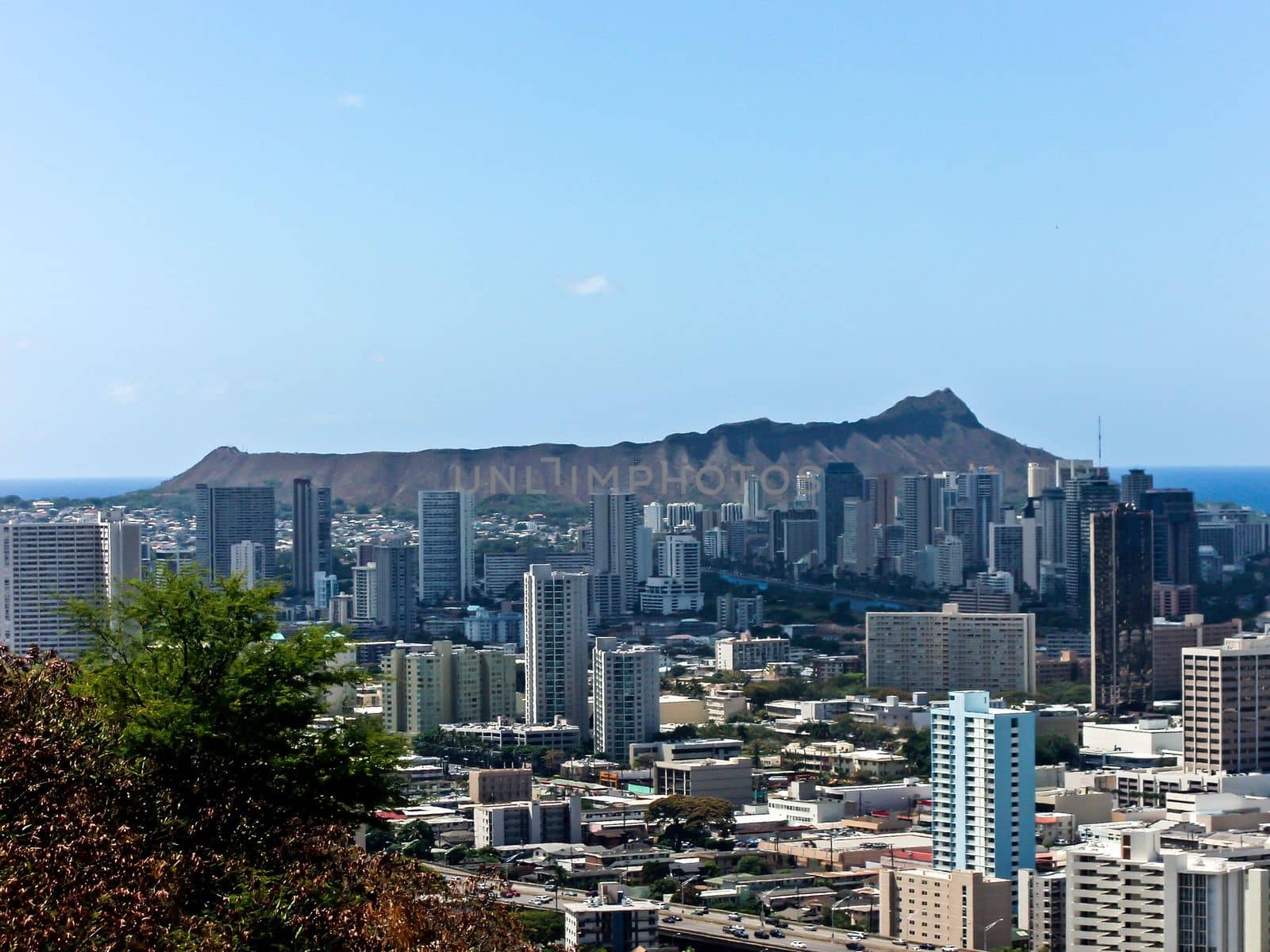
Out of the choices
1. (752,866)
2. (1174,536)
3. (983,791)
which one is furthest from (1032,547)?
(983,791)

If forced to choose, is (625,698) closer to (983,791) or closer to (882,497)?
(983,791)

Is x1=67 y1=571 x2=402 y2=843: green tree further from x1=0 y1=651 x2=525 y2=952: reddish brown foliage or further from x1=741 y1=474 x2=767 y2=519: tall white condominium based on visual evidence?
x1=741 y1=474 x2=767 y2=519: tall white condominium

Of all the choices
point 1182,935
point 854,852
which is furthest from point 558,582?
point 1182,935

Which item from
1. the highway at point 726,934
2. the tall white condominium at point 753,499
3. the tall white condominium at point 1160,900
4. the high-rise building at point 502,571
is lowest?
the highway at point 726,934

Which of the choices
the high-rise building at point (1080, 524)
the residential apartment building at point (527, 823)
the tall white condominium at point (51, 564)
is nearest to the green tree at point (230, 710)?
the residential apartment building at point (527, 823)

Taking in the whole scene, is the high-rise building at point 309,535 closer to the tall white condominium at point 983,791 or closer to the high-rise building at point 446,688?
the high-rise building at point 446,688

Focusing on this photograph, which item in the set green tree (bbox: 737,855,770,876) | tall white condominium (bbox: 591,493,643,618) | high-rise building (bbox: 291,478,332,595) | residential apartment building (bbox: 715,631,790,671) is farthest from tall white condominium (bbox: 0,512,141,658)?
tall white condominium (bbox: 591,493,643,618)
